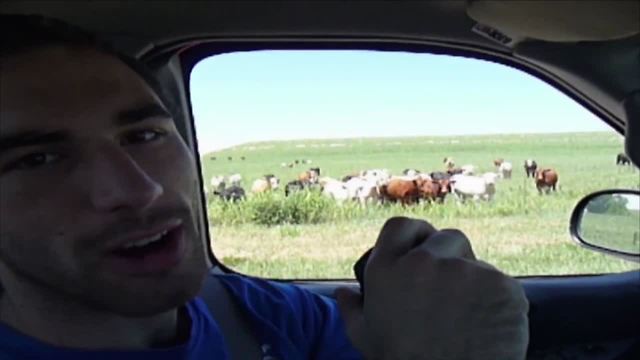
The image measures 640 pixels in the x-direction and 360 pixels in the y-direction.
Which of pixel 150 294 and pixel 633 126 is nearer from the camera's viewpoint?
pixel 150 294

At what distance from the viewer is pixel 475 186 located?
85.0 inches

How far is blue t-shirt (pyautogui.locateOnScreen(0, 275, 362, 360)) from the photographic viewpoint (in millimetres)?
1209

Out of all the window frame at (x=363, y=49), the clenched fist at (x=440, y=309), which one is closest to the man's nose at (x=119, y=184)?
the clenched fist at (x=440, y=309)

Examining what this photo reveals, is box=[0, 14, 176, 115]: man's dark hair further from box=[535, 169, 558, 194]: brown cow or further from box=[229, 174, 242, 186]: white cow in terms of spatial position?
box=[535, 169, 558, 194]: brown cow

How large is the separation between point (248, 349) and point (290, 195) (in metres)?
0.69

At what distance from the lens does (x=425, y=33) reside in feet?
6.24

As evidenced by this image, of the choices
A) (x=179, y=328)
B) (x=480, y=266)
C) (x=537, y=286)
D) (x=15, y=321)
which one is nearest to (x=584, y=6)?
(x=480, y=266)

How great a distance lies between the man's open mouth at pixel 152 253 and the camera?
110 cm

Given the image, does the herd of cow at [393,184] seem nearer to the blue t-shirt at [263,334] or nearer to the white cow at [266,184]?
the white cow at [266,184]

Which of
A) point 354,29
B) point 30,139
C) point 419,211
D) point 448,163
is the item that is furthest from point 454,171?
point 30,139

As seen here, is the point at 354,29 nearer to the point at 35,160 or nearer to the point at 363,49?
the point at 363,49

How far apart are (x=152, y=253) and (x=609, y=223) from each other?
118 centimetres

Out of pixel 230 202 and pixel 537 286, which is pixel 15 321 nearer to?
pixel 230 202

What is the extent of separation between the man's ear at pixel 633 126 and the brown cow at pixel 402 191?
0.42 m
